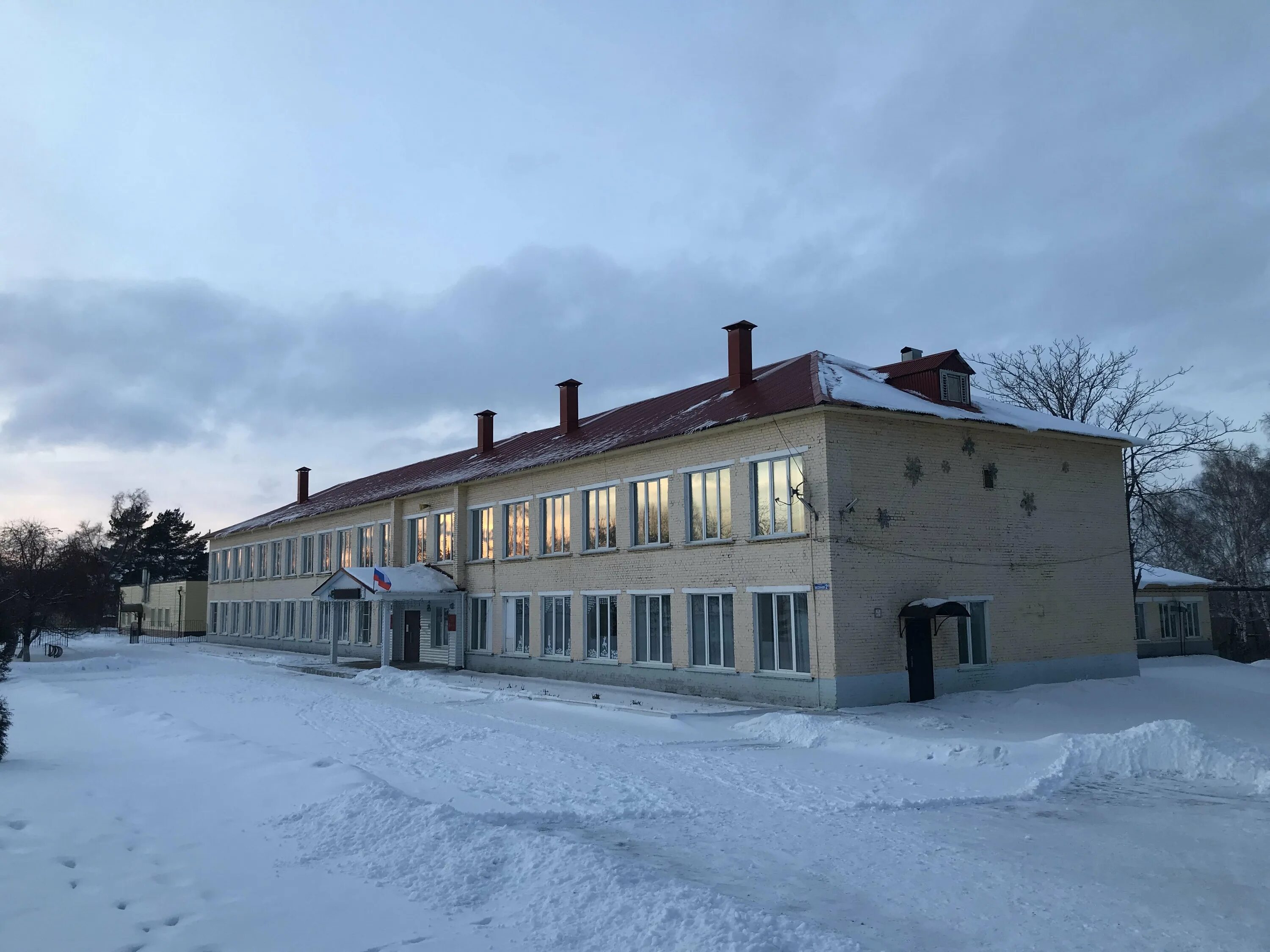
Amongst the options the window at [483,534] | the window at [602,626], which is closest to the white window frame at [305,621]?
the window at [483,534]

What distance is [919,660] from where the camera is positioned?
63.8ft

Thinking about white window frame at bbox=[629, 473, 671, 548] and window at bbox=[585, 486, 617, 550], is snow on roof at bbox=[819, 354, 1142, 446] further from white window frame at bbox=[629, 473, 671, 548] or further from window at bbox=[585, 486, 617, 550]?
window at bbox=[585, 486, 617, 550]

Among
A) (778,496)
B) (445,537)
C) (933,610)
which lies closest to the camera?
(933,610)

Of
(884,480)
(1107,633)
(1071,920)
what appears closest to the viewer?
(1071,920)

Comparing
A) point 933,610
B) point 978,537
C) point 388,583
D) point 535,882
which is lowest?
point 535,882

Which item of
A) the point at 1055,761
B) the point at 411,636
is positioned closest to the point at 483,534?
the point at 411,636

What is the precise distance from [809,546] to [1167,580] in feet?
74.3

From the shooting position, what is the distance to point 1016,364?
35375mm

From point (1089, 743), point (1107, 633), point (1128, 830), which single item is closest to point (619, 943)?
point (1128, 830)

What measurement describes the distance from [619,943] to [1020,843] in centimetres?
483

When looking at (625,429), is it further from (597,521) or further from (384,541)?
(384,541)

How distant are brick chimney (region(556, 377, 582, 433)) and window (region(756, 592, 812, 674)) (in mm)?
12996

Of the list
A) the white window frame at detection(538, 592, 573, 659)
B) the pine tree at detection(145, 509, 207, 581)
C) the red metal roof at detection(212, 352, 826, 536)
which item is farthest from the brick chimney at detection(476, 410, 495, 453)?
the pine tree at detection(145, 509, 207, 581)

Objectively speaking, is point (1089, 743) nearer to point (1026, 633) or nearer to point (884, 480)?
point (884, 480)
